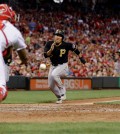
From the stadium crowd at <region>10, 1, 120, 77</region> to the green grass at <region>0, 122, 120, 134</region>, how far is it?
1255 cm

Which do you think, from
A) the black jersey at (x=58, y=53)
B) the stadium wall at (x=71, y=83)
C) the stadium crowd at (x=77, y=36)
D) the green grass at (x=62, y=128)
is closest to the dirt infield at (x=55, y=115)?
the green grass at (x=62, y=128)

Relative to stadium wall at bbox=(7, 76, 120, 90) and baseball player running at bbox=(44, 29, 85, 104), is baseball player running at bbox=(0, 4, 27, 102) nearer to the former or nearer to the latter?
baseball player running at bbox=(44, 29, 85, 104)

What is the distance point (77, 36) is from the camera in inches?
1053

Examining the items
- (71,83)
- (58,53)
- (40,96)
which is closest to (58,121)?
(58,53)

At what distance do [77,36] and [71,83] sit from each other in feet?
20.5

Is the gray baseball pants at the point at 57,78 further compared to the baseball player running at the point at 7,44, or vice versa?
the gray baseball pants at the point at 57,78

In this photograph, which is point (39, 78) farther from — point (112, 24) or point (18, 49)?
point (18, 49)

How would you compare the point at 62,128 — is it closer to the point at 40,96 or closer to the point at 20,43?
the point at 20,43

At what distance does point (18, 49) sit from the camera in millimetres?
5906

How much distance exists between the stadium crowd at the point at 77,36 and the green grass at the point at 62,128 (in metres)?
12.5

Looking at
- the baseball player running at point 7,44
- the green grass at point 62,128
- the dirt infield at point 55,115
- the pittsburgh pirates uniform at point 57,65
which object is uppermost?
the baseball player running at point 7,44

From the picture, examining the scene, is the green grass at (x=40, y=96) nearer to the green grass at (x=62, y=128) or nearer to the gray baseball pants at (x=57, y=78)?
the gray baseball pants at (x=57, y=78)

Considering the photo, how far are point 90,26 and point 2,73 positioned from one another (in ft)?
78.8

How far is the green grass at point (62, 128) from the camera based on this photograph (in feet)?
21.2
